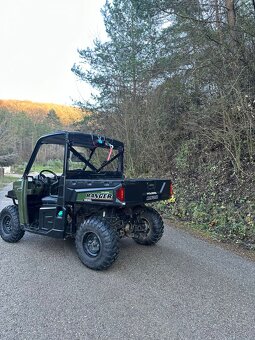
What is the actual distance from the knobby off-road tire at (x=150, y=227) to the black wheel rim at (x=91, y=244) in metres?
1.10

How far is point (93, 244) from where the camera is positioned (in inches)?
154

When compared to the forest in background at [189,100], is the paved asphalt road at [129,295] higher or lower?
lower

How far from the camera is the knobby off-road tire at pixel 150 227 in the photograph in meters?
4.75

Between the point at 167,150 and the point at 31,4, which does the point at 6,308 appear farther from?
the point at 31,4

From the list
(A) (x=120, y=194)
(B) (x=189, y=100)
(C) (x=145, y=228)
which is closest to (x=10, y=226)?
(C) (x=145, y=228)

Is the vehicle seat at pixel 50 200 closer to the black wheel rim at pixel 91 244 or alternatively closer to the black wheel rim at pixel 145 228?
the black wheel rim at pixel 91 244

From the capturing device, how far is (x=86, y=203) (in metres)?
3.92

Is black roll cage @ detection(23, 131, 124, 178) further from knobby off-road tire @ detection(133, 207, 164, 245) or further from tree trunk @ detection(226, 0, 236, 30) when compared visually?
tree trunk @ detection(226, 0, 236, 30)

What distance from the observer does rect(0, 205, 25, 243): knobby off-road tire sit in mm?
4799

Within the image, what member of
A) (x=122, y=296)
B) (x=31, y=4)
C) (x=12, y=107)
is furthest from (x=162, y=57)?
(x=12, y=107)

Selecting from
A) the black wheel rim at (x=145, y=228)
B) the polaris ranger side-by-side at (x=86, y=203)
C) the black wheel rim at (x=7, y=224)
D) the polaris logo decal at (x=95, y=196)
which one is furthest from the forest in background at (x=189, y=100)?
the black wheel rim at (x=7, y=224)

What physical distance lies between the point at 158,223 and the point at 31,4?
445 inches

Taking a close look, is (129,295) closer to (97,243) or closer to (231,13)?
(97,243)

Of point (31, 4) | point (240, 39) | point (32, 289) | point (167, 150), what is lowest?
point (32, 289)
